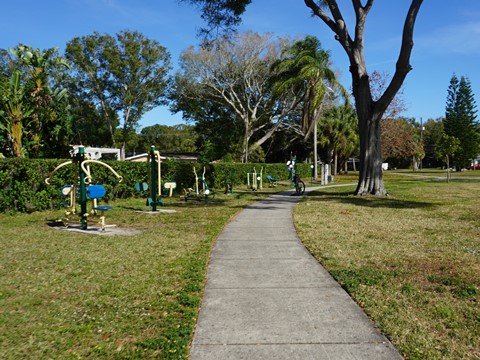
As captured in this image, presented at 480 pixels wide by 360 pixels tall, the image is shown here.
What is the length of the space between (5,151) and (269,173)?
18969mm

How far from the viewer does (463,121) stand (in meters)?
64.8

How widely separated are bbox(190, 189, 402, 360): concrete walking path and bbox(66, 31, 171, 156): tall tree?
35.4 meters

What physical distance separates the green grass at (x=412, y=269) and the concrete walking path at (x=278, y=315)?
22 centimetres

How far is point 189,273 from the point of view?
5672mm

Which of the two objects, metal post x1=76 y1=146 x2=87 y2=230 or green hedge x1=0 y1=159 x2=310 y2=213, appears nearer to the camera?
metal post x1=76 y1=146 x2=87 y2=230

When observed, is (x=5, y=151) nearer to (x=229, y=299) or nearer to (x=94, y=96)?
(x=229, y=299)

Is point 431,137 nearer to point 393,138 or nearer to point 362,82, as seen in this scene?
point 393,138

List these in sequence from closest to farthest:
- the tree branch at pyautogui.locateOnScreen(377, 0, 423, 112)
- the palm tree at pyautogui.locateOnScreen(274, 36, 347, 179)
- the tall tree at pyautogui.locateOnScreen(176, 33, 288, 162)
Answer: the tree branch at pyautogui.locateOnScreen(377, 0, 423, 112)
the palm tree at pyautogui.locateOnScreen(274, 36, 347, 179)
the tall tree at pyautogui.locateOnScreen(176, 33, 288, 162)

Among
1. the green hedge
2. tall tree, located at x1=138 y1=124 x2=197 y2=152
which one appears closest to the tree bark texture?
the green hedge

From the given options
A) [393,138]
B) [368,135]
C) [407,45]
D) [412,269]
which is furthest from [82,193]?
[393,138]

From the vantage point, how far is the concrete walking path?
337 cm

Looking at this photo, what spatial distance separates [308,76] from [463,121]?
5060 centimetres

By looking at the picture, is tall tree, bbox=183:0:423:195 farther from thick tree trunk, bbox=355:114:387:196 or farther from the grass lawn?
the grass lawn

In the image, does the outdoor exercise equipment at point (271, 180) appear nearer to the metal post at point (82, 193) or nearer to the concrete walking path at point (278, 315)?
the metal post at point (82, 193)
